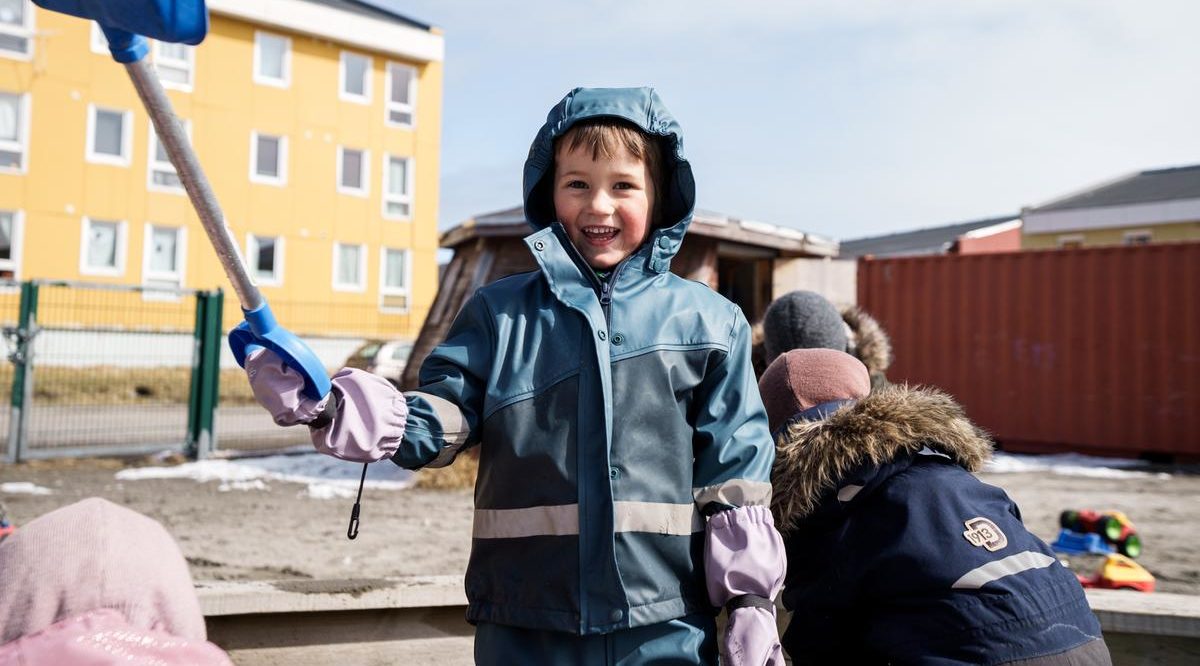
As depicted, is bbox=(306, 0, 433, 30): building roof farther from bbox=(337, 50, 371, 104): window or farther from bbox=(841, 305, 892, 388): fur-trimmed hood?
bbox=(841, 305, 892, 388): fur-trimmed hood

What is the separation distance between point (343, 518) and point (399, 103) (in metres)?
20.5

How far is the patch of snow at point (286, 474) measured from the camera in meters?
7.79

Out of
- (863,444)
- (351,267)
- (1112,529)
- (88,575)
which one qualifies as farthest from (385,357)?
(88,575)

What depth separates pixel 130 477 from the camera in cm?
812

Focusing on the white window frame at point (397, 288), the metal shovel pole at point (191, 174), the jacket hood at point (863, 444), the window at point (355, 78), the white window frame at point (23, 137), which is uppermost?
the window at point (355, 78)

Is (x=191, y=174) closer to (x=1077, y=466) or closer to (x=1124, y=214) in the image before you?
(x=1077, y=466)

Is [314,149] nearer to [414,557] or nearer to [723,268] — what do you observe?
[723,268]

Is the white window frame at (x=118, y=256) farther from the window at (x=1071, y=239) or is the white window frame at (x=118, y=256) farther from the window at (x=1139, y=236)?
the window at (x=1139, y=236)

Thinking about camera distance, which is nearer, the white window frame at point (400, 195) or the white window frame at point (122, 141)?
the white window frame at point (122, 141)

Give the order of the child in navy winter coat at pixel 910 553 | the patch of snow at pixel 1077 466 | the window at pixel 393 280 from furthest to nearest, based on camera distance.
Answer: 1. the window at pixel 393 280
2. the patch of snow at pixel 1077 466
3. the child in navy winter coat at pixel 910 553

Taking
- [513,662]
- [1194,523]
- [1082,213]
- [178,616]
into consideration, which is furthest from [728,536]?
[1082,213]

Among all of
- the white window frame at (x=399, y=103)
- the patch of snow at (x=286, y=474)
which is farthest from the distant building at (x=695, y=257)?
the white window frame at (x=399, y=103)

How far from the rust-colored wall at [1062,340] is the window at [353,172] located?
15932 millimetres

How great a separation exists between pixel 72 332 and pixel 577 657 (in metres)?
10.1
